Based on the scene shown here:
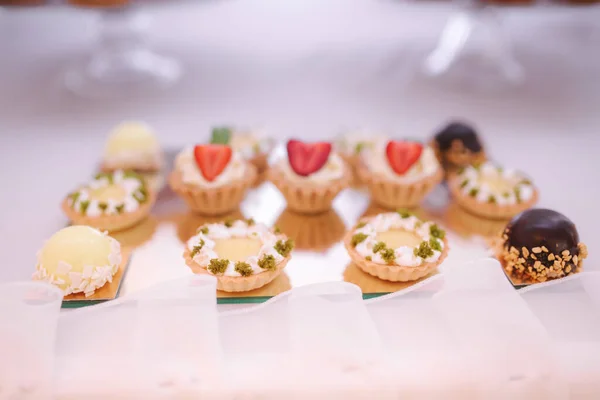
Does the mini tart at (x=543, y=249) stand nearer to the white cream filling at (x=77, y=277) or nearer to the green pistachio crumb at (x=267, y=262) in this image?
the green pistachio crumb at (x=267, y=262)

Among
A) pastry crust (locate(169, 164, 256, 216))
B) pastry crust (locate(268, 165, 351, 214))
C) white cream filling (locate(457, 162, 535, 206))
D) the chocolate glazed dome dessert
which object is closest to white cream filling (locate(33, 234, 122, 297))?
pastry crust (locate(169, 164, 256, 216))

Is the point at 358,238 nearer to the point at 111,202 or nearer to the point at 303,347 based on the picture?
the point at 303,347

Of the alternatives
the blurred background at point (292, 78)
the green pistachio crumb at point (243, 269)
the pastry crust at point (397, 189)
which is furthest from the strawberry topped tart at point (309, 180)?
the blurred background at point (292, 78)

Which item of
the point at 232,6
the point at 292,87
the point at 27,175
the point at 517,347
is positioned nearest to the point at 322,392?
the point at 517,347

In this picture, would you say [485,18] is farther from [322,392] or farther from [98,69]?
[322,392]

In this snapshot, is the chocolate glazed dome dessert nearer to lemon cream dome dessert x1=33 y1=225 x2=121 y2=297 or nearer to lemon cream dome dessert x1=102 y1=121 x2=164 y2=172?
lemon cream dome dessert x1=102 y1=121 x2=164 y2=172

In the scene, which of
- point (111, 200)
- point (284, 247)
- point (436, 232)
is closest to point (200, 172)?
point (111, 200)
